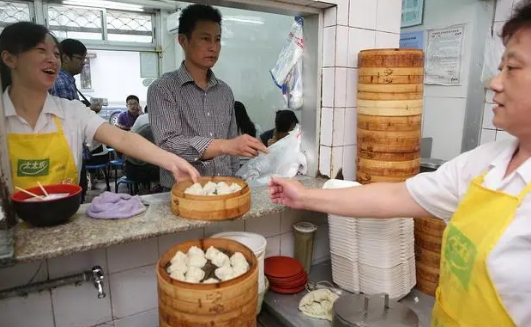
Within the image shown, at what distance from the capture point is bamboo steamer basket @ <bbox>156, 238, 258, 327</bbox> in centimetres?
106

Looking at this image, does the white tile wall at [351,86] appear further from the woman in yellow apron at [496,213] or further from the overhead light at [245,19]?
the overhead light at [245,19]

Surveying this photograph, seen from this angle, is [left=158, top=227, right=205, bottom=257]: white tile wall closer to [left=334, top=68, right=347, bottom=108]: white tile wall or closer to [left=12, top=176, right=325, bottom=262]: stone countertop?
[left=12, top=176, right=325, bottom=262]: stone countertop

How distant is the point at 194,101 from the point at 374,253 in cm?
128

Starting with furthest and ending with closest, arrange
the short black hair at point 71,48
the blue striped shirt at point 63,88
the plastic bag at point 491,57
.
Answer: the short black hair at point 71,48 → the blue striped shirt at point 63,88 → the plastic bag at point 491,57

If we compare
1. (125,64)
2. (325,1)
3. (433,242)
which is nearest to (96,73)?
(125,64)

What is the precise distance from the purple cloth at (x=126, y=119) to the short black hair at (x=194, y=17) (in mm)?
4583

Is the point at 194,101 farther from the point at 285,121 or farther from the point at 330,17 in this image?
the point at 285,121

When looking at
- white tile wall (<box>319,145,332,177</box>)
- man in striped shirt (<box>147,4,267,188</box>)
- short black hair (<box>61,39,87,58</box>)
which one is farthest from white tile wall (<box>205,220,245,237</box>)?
short black hair (<box>61,39,87,58</box>)

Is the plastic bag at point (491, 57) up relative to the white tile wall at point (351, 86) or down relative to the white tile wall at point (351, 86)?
up

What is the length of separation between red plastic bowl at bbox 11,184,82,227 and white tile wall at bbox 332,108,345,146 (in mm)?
1310

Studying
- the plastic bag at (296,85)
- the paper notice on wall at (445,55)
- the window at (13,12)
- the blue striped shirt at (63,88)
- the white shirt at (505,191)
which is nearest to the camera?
the white shirt at (505,191)

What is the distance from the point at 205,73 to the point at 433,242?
1.57 m

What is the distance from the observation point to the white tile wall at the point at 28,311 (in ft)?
4.38

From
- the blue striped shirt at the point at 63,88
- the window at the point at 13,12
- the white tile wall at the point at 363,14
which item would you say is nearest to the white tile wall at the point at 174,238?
the white tile wall at the point at 363,14
